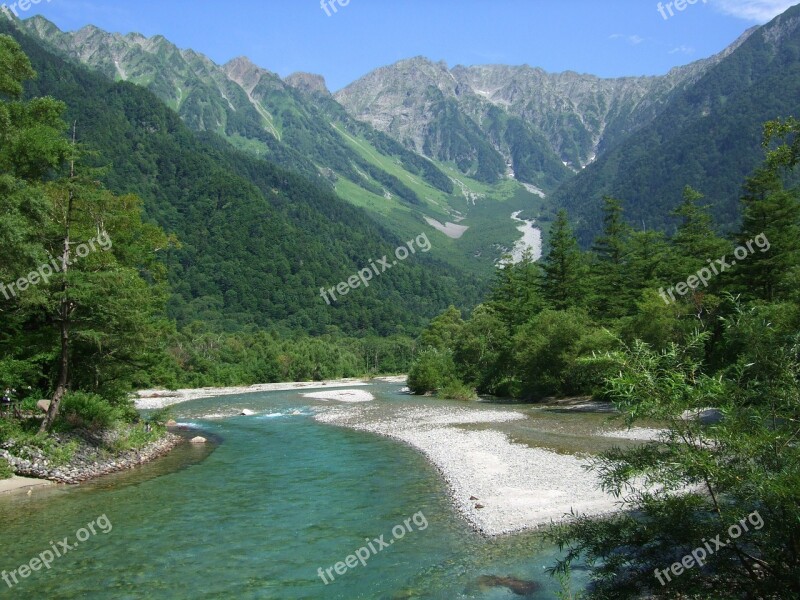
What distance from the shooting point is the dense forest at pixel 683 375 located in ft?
23.2

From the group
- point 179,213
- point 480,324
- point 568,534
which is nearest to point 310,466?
point 568,534

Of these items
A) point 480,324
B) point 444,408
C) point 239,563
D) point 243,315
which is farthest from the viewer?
point 243,315

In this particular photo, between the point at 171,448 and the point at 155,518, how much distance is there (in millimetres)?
13032

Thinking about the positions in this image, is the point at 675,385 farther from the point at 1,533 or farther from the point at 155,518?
the point at 1,533

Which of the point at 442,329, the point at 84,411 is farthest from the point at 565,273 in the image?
the point at 442,329

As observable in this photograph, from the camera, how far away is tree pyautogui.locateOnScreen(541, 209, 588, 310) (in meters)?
62.5

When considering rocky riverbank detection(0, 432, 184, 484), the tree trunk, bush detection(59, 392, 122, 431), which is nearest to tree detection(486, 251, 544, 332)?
rocky riverbank detection(0, 432, 184, 484)

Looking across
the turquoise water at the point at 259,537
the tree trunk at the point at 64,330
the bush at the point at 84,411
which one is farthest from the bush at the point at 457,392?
the tree trunk at the point at 64,330

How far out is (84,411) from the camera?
78.5 feet

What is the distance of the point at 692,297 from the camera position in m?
42.7

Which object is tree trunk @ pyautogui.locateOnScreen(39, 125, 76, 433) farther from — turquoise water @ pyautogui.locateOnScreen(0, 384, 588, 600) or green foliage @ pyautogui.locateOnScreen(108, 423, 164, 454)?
turquoise water @ pyautogui.locateOnScreen(0, 384, 588, 600)
